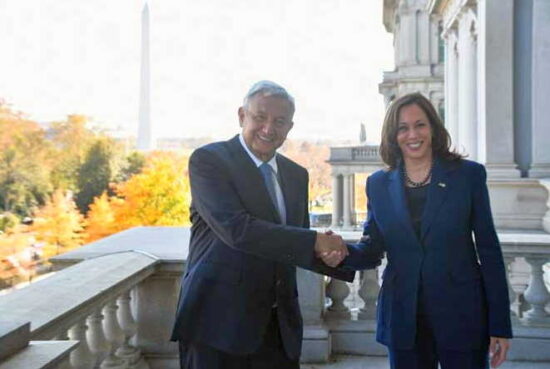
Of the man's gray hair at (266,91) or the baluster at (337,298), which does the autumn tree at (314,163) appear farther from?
the man's gray hair at (266,91)

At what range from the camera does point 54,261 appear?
5.36 meters

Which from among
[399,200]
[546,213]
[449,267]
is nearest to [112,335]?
[399,200]

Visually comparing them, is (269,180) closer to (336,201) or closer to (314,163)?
(336,201)

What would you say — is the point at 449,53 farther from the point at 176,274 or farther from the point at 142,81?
the point at 142,81

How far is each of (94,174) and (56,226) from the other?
13.7 meters

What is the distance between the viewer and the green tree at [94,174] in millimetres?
61844

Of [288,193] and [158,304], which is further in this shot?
[158,304]

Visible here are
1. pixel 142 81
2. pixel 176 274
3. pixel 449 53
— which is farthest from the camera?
pixel 142 81

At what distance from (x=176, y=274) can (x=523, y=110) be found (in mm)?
11223

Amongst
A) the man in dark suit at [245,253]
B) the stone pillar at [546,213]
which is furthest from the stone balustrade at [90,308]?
the stone pillar at [546,213]

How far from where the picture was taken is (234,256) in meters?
3.15

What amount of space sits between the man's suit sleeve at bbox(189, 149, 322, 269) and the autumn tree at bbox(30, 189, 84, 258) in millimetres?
48342

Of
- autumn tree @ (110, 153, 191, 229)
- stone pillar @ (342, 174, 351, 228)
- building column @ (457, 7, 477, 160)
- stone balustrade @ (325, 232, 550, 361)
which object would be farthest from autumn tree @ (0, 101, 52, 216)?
stone balustrade @ (325, 232, 550, 361)

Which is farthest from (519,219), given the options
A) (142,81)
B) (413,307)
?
(142,81)
